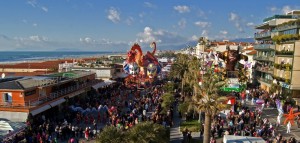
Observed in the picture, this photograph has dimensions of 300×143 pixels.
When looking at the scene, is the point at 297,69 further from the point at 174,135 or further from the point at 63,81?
the point at 63,81

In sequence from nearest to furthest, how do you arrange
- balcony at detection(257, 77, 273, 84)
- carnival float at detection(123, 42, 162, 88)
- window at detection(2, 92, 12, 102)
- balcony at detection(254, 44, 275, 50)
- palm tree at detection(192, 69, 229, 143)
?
palm tree at detection(192, 69, 229, 143)
window at detection(2, 92, 12, 102)
balcony at detection(257, 77, 273, 84)
balcony at detection(254, 44, 275, 50)
carnival float at detection(123, 42, 162, 88)

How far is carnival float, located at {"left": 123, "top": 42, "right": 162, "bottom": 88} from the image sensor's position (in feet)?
195

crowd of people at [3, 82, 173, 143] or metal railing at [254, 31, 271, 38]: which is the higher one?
metal railing at [254, 31, 271, 38]

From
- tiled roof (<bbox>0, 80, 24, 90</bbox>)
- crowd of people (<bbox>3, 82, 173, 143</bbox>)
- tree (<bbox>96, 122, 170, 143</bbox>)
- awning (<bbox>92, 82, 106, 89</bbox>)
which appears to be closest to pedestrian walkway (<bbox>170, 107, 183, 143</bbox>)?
crowd of people (<bbox>3, 82, 173, 143</bbox>)

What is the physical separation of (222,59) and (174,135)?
25035 millimetres

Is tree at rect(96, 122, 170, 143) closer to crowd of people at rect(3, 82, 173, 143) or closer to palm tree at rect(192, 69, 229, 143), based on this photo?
palm tree at rect(192, 69, 229, 143)

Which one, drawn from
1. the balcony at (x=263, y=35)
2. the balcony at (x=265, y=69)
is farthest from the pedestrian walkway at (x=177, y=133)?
the balcony at (x=263, y=35)

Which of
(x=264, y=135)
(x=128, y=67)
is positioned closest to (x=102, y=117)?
(x=264, y=135)

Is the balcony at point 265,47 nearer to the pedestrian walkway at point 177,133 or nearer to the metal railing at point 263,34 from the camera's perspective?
the metal railing at point 263,34

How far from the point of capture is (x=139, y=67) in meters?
59.7

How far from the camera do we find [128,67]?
59375mm

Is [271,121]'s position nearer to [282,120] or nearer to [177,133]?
[282,120]

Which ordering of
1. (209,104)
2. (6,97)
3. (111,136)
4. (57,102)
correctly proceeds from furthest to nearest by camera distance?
(57,102) < (6,97) < (209,104) < (111,136)

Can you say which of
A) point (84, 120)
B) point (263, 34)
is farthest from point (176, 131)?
point (263, 34)
